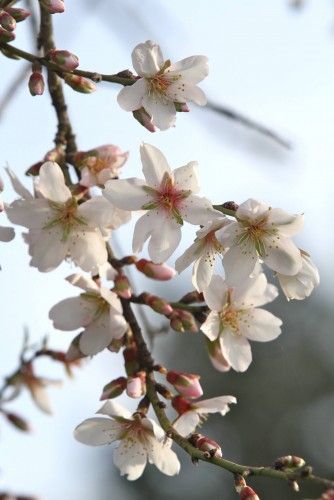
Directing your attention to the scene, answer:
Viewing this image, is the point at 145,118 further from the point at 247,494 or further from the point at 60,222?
the point at 247,494

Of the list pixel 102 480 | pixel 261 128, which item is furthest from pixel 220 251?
pixel 102 480

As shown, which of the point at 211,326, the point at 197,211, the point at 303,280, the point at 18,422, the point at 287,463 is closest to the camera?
the point at 287,463

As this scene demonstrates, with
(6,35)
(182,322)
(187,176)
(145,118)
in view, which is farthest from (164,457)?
(6,35)

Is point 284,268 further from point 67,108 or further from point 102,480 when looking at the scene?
point 102,480

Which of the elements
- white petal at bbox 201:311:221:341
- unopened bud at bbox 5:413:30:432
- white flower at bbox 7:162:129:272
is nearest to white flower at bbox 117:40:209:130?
white flower at bbox 7:162:129:272

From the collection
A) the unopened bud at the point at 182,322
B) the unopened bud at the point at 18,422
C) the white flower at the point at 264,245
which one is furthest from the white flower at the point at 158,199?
the unopened bud at the point at 18,422

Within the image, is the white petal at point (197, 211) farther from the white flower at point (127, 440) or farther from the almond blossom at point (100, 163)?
the white flower at point (127, 440)
